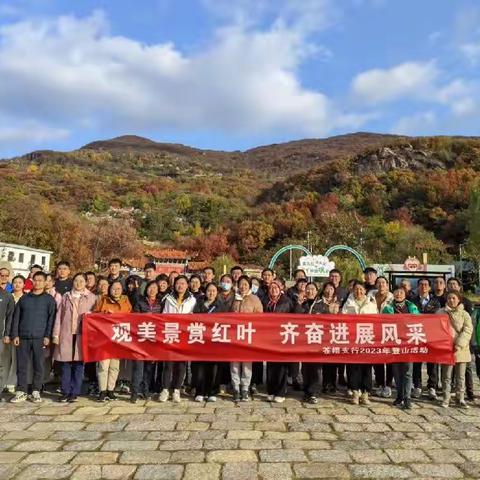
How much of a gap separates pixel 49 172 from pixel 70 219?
222 feet

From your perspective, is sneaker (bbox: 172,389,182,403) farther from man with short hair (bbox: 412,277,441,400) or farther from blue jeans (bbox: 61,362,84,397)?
man with short hair (bbox: 412,277,441,400)

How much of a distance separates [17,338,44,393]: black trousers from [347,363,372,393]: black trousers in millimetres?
4169

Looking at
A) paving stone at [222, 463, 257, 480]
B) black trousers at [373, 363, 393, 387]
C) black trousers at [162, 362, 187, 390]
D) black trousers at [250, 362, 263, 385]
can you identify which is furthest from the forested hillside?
paving stone at [222, 463, 257, 480]

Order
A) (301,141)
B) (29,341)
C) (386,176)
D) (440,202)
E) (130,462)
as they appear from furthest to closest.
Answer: (301,141)
(386,176)
(440,202)
(29,341)
(130,462)

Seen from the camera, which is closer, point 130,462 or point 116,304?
point 130,462

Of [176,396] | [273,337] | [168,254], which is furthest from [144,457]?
[168,254]

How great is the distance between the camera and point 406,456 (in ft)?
15.3

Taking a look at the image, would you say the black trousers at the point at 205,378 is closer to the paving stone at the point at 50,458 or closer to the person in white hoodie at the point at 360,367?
the person in white hoodie at the point at 360,367

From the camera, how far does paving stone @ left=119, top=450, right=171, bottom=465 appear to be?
4.45 meters

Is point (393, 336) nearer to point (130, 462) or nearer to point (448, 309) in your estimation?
point (448, 309)

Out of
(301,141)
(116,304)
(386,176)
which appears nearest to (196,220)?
(386,176)

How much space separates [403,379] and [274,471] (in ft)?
10.5

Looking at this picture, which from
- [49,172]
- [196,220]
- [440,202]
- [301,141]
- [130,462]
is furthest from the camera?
[301,141]

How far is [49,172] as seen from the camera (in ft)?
341
